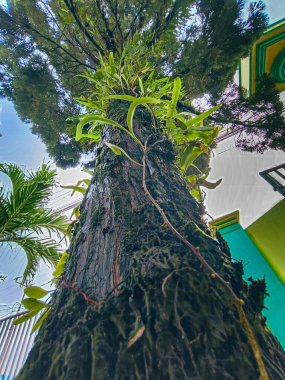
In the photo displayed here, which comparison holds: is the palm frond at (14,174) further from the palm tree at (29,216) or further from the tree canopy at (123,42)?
the tree canopy at (123,42)

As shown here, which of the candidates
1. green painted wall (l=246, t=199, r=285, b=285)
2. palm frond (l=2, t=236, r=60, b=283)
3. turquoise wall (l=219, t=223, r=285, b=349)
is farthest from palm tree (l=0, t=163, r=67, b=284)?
green painted wall (l=246, t=199, r=285, b=285)

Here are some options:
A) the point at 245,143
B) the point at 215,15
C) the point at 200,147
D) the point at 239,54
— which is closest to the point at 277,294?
the point at 245,143

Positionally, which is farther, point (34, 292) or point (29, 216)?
point (29, 216)

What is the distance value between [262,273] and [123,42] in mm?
2320

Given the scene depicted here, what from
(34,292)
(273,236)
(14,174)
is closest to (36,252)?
(14,174)

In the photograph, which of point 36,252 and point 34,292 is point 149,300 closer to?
point 34,292

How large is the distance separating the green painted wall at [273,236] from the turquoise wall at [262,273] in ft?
0.20

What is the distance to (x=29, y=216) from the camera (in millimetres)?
2012

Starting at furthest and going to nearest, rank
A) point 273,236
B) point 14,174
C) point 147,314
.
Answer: point 273,236 → point 14,174 → point 147,314

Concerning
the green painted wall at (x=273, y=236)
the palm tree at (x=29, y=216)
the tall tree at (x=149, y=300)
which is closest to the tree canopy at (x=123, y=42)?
the palm tree at (x=29, y=216)

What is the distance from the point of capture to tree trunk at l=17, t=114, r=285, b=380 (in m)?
0.31

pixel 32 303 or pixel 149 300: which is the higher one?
pixel 32 303

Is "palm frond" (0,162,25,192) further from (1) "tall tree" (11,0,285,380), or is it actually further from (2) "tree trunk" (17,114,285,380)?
(2) "tree trunk" (17,114,285,380)

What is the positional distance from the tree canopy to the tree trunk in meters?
1.50
